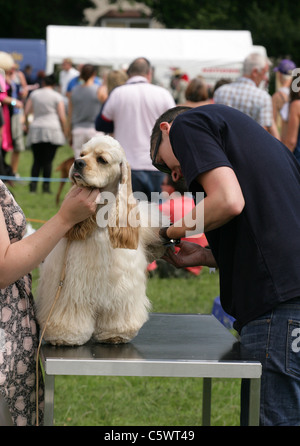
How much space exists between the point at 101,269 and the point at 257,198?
57cm

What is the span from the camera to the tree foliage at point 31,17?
1313 inches

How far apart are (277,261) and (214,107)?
53cm

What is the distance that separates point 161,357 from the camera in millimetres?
2209

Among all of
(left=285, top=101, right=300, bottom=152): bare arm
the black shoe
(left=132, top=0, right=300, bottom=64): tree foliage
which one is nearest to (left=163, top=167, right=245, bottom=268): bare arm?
(left=285, top=101, right=300, bottom=152): bare arm

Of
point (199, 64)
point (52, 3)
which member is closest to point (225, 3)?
point (52, 3)

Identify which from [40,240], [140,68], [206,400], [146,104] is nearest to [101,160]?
[40,240]

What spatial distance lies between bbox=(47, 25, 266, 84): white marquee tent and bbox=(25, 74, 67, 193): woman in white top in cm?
958

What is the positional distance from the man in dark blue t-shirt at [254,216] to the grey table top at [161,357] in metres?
0.14

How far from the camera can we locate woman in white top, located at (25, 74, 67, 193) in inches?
419

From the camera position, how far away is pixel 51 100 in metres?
10.8

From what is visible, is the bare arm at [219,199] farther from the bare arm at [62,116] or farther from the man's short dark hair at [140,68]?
the bare arm at [62,116]

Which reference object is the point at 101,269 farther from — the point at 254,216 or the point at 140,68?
the point at 140,68

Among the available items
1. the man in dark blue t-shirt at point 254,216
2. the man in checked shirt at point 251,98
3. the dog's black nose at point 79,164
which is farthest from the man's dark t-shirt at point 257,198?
the man in checked shirt at point 251,98

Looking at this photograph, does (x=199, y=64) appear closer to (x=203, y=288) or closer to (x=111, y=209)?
(x=203, y=288)
